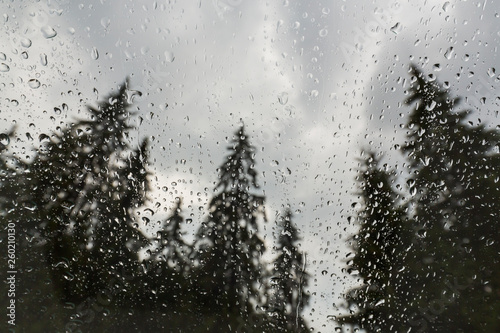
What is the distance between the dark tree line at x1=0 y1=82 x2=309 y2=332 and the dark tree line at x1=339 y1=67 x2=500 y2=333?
0.46 meters

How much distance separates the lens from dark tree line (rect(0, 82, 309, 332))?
199cm

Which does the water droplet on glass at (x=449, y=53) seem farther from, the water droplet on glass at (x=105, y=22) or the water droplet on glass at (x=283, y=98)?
the water droplet on glass at (x=105, y=22)

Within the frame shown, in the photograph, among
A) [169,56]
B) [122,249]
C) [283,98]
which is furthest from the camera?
[283,98]

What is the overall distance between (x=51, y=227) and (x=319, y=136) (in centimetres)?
168

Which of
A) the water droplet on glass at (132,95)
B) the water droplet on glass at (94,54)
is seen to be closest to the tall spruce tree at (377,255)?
the water droplet on glass at (132,95)

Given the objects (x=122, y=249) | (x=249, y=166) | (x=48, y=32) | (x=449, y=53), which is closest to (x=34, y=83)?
(x=48, y=32)

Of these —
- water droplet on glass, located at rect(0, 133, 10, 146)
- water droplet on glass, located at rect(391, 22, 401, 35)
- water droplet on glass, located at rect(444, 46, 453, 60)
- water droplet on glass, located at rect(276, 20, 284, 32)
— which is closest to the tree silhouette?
water droplet on glass, located at rect(0, 133, 10, 146)

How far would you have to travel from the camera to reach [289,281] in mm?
2227

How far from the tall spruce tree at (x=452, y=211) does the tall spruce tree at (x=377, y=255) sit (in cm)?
12

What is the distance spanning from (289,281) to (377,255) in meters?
0.57

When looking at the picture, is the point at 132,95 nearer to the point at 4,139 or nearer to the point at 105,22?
the point at 105,22

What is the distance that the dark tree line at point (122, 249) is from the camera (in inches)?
78.3

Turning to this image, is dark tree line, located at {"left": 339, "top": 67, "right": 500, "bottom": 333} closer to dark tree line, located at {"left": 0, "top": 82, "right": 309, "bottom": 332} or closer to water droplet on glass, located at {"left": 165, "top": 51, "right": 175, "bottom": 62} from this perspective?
dark tree line, located at {"left": 0, "top": 82, "right": 309, "bottom": 332}

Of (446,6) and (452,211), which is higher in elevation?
(446,6)
